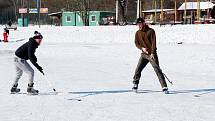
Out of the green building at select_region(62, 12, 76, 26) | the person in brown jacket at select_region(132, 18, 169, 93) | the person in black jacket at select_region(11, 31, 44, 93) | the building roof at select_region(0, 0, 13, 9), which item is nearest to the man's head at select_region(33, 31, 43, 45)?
the person in black jacket at select_region(11, 31, 44, 93)

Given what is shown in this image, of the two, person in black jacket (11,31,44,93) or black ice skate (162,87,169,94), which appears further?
black ice skate (162,87,169,94)

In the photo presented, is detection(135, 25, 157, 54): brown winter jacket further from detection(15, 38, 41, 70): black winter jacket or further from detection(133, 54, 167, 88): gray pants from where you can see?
detection(15, 38, 41, 70): black winter jacket

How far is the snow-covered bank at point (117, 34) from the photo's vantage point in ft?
89.7

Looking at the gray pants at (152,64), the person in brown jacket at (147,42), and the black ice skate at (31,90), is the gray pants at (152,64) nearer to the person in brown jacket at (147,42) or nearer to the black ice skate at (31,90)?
the person in brown jacket at (147,42)

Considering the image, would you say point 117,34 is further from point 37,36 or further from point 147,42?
point 37,36

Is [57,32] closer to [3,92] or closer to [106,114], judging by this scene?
[3,92]

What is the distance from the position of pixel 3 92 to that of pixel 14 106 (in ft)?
5.81

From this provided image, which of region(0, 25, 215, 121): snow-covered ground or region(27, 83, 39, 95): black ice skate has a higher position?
region(27, 83, 39, 95): black ice skate

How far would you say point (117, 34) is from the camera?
104ft

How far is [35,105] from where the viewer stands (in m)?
8.17

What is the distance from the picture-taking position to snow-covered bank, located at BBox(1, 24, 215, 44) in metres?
27.3

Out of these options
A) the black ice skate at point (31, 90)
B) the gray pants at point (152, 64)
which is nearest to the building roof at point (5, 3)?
the black ice skate at point (31, 90)

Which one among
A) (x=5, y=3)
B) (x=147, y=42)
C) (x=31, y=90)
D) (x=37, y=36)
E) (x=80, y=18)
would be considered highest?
(x=5, y=3)

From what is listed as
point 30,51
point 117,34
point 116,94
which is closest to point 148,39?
point 116,94
